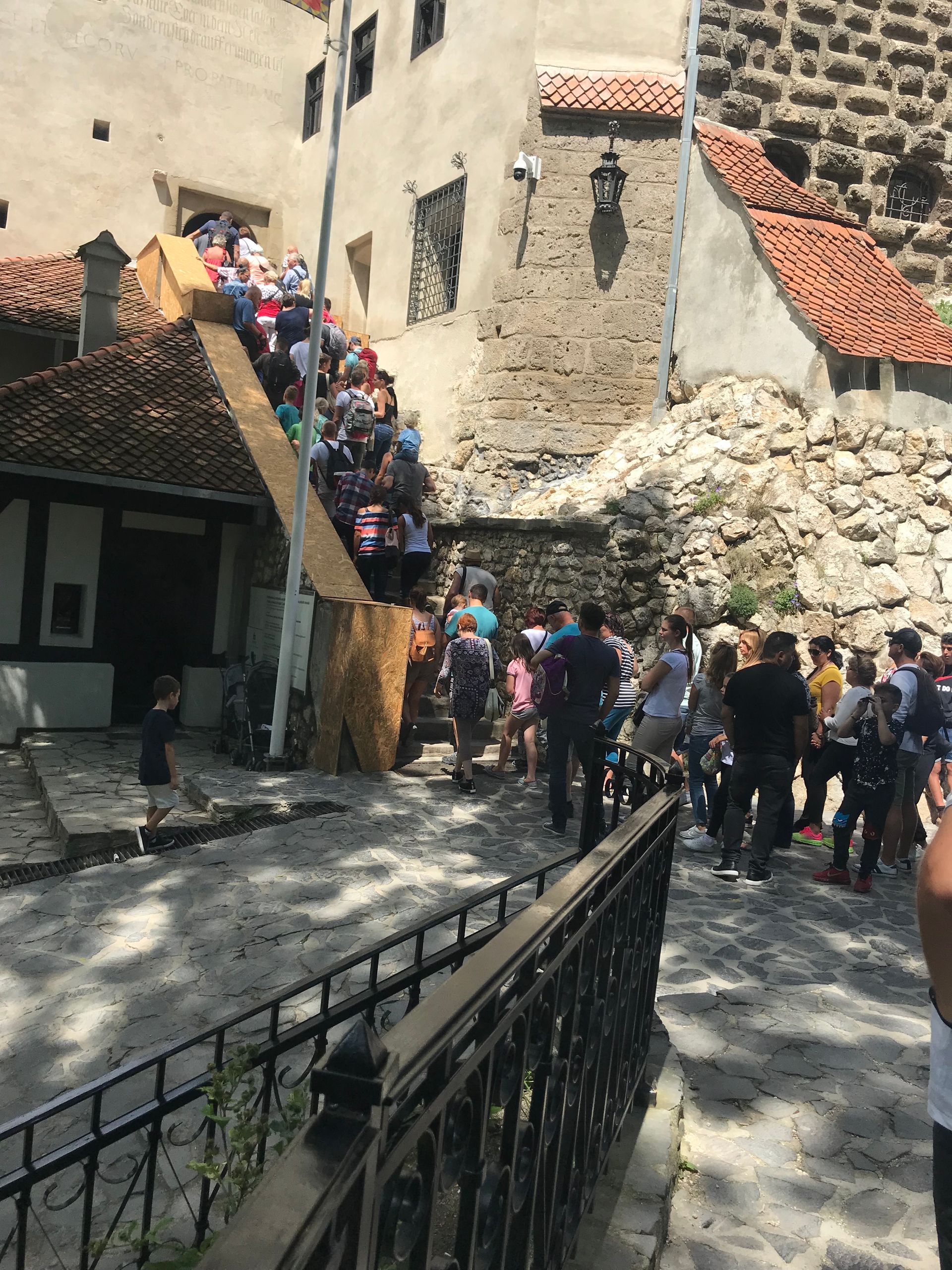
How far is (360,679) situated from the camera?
9.37 metres

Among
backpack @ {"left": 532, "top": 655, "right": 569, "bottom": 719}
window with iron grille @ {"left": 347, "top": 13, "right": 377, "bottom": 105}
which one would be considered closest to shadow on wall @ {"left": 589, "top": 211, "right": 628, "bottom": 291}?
window with iron grille @ {"left": 347, "top": 13, "right": 377, "bottom": 105}

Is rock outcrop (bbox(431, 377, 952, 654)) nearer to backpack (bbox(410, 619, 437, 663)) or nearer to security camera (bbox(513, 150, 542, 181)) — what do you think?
backpack (bbox(410, 619, 437, 663))

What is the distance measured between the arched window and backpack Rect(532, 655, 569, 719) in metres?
10.5

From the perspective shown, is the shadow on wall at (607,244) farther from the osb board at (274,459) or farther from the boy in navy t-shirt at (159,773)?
the boy in navy t-shirt at (159,773)

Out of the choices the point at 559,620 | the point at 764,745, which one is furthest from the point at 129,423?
the point at 764,745

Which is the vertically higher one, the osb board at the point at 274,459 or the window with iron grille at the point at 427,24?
the window with iron grille at the point at 427,24

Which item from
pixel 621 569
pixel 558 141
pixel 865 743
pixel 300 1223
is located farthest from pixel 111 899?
pixel 558 141

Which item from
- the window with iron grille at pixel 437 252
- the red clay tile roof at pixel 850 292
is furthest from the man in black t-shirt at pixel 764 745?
the window with iron grille at pixel 437 252

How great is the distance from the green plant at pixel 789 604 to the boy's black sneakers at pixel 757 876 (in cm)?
421

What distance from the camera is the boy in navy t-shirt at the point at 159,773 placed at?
7172mm

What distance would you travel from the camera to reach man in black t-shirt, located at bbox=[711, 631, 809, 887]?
6.97 metres

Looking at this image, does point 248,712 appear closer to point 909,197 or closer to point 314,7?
point 314,7

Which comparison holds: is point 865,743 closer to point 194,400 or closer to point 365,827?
point 365,827

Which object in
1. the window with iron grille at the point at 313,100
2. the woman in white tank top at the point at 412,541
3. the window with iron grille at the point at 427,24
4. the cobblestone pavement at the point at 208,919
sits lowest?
the cobblestone pavement at the point at 208,919
